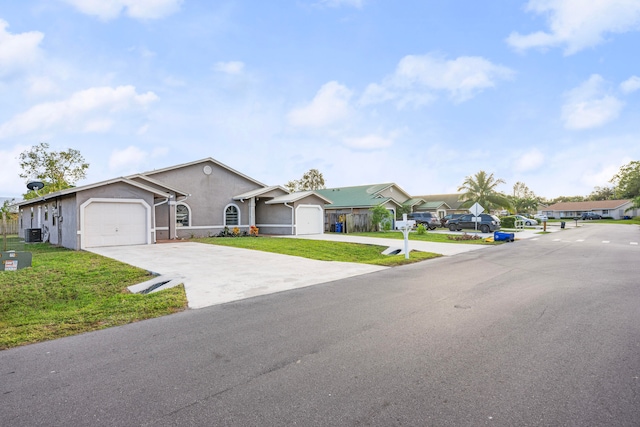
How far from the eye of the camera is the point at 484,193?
43312 mm

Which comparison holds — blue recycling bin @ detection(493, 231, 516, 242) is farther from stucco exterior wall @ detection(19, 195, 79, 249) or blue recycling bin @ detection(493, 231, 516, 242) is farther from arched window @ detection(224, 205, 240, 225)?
stucco exterior wall @ detection(19, 195, 79, 249)

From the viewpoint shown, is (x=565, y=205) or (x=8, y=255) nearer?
(x=8, y=255)

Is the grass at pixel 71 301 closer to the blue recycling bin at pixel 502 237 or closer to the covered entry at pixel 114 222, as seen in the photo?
the covered entry at pixel 114 222

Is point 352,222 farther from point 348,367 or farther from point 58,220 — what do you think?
point 348,367

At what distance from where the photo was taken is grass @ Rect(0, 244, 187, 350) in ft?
17.9

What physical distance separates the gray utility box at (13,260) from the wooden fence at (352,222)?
2487 cm

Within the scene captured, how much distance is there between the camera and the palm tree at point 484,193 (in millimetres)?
42625

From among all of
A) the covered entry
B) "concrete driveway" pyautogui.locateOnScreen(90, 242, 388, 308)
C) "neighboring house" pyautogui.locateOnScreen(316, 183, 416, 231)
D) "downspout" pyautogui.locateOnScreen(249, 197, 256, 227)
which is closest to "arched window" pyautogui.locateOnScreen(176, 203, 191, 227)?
the covered entry

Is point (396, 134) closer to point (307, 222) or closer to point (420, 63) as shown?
point (420, 63)

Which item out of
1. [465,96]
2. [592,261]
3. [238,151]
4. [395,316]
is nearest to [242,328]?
[395,316]

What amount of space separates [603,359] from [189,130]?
23330 millimetres

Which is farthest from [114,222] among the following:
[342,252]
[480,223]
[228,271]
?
[480,223]

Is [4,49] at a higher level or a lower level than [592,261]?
higher

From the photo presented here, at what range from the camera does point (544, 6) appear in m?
13.4
